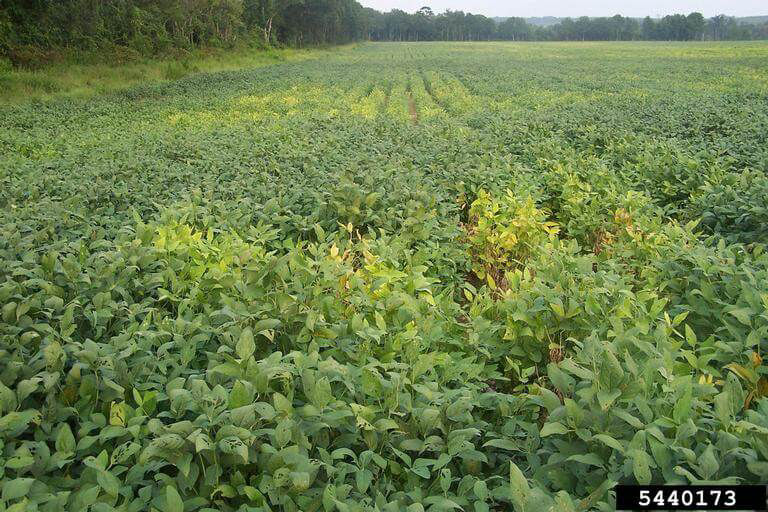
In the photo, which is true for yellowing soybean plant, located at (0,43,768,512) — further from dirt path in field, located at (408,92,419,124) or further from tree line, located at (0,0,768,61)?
tree line, located at (0,0,768,61)

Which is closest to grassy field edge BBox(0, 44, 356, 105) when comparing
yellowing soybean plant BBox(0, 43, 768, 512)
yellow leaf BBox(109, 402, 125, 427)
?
yellowing soybean plant BBox(0, 43, 768, 512)

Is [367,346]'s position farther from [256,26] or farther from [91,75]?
[256,26]

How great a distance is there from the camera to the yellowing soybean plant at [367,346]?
2.03 metres

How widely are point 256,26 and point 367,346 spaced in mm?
56699

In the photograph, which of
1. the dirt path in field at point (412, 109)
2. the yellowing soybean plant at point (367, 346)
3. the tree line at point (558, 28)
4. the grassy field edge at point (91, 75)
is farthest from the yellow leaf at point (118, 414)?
the tree line at point (558, 28)

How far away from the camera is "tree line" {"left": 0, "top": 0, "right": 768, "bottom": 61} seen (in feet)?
88.5

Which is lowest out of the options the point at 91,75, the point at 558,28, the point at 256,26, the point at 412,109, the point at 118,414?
the point at 118,414

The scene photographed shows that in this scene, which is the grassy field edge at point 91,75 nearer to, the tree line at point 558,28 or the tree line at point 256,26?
the tree line at point 256,26

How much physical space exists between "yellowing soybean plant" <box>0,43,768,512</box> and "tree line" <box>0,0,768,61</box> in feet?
83.4

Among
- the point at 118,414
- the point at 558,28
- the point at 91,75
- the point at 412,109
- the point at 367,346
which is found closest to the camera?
the point at 118,414

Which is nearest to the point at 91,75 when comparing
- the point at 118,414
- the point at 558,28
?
the point at 118,414

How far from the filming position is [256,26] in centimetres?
5312

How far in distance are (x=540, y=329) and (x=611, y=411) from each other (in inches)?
38.1

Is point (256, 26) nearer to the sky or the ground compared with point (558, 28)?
nearer to the ground
